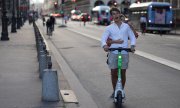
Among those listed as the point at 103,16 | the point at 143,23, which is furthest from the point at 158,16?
the point at 103,16

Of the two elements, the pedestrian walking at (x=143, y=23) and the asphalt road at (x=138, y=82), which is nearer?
the asphalt road at (x=138, y=82)

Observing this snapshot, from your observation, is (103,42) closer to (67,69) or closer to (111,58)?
(111,58)

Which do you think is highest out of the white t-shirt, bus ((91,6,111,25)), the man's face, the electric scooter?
the man's face

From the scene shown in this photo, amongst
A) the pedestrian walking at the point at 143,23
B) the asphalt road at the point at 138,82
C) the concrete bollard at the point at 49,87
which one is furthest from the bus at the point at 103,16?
the concrete bollard at the point at 49,87

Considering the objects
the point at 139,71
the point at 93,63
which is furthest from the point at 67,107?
the point at 93,63

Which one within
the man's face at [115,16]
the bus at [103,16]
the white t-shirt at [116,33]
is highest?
the man's face at [115,16]

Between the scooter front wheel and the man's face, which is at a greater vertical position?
the man's face

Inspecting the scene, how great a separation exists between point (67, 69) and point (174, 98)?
6359mm

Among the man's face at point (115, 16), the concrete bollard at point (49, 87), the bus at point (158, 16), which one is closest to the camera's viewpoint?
the man's face at point (115, 16)

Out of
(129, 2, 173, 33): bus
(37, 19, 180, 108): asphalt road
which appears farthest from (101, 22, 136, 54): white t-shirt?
(129, 2, 173, 33): bus

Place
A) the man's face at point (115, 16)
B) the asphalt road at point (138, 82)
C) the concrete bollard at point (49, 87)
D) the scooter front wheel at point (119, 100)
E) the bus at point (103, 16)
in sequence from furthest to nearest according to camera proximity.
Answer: the bus at point (103, 16)
the asphalt road at point (138, 82)
the concrete bollard at point (49, 87)
the man's face at point (115, 16)
the scooter front wheel at point (119, 100)

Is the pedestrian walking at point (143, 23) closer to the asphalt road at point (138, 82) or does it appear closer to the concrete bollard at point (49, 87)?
the asphalt road at point (138, 82)

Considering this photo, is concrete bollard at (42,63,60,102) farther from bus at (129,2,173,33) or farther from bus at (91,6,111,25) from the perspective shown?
bus at (91,6,111,25)

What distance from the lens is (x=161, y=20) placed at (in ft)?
161
